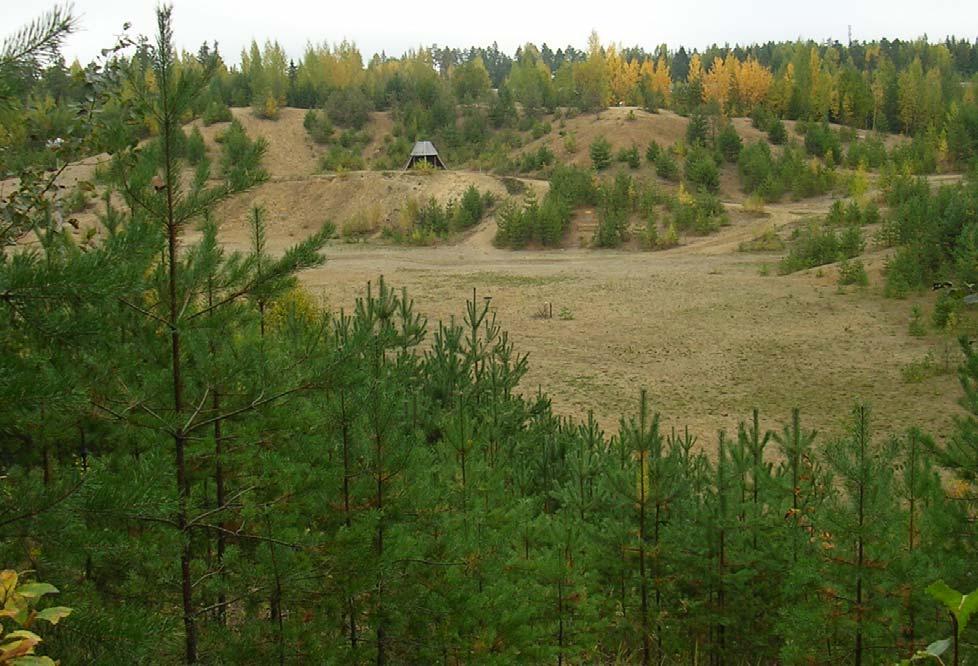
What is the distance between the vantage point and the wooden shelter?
5456 centimetres

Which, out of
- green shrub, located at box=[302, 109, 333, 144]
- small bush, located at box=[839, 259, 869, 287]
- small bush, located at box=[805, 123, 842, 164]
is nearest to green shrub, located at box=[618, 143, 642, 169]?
small bush, located at box=[805, 123, 842, 164]

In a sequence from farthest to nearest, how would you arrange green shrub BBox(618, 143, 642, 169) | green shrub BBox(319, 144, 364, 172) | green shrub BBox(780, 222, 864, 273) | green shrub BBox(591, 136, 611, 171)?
green shrub BBox(319, 144, 364, 172), green shrub BBox(591, 136, 611, 171), green shrub BBox(618, 143, 642, 169), green shrub BBox(780, 222, 864, 273)

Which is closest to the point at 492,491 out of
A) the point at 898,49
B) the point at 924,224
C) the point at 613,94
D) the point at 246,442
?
the point at 246,442

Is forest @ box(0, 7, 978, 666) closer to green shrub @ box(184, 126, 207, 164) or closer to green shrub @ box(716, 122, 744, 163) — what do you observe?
green shrub @ box(184, 126, 207, 164)

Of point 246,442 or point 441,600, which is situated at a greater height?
point 246,442

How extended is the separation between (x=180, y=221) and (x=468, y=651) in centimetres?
273

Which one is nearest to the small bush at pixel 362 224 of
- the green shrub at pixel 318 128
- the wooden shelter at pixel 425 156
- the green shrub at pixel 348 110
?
the wooden shelter at pixel 425 156

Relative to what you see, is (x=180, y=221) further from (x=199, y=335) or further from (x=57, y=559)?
(x=57, y=559)

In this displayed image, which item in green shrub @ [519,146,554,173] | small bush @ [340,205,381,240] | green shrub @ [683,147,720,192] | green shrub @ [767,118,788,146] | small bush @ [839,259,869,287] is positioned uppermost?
green shrub @ [767,118,788,146]

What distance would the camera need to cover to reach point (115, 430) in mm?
5023

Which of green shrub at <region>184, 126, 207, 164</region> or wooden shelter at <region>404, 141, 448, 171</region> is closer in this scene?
green shrub at <region>184, 126, 207, 164</region>

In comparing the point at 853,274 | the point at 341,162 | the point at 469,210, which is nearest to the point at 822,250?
the point at 853,274

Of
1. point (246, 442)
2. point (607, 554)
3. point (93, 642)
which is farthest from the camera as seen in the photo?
point (607, 554)

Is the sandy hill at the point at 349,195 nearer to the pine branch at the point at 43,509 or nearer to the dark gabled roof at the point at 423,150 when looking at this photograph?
the dark gabled roof at the point at 423,150
